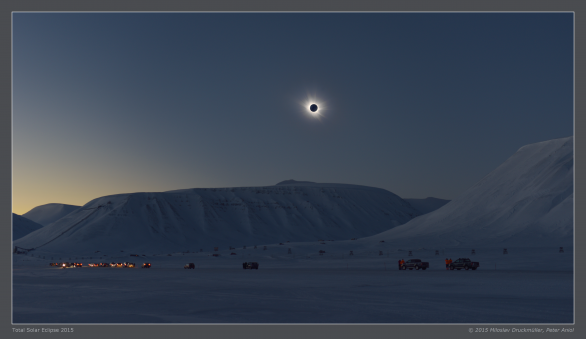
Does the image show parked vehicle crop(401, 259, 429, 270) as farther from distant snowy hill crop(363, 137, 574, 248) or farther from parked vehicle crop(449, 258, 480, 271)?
distant snowy hill crop(363, 137, 574, 248)

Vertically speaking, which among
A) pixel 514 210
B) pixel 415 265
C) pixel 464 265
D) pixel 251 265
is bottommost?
pixel 251 265

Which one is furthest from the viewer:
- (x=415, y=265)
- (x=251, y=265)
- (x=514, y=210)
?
(x=514, y=210)

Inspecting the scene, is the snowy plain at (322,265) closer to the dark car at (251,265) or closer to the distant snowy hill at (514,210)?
the distant snowy hill at (514,210)

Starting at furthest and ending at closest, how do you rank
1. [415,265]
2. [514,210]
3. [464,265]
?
[514,210]
[415,265]
[464,265]

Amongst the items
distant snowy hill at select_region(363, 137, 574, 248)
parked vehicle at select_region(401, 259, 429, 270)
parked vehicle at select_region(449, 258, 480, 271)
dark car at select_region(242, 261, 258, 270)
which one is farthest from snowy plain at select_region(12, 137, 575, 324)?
dark car at select_region(242, 261, 258, 270)

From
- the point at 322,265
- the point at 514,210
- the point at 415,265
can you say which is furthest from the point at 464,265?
the point at 514,210

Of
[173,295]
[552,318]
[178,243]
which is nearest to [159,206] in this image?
[178,243]

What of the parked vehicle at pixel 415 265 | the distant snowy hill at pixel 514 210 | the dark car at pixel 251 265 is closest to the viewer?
the parked vehicle at pixel 415 265

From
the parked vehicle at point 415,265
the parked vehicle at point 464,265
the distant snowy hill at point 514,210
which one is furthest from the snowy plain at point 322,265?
the parked vehicle at point 415,265

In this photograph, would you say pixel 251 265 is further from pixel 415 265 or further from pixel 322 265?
pixel 415 265
